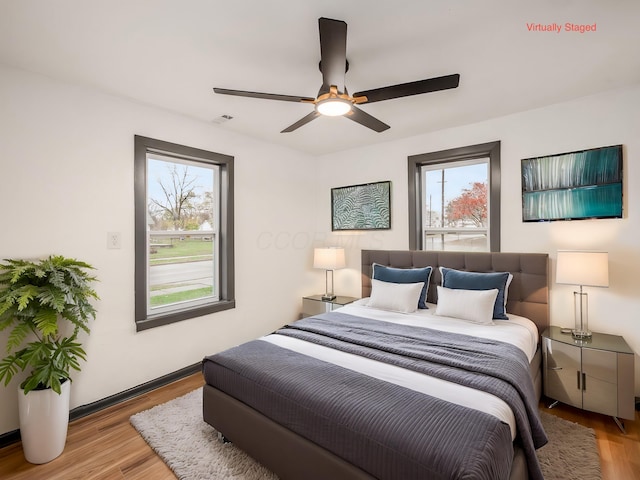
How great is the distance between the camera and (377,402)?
4.95 ft

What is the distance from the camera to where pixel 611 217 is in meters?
2.60

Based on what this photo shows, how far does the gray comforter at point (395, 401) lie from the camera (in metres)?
1.24

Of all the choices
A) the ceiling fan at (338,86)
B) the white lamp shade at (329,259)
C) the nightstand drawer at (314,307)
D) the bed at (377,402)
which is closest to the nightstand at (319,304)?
the nightstand drawer at (314,307)

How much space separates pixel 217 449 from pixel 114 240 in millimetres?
1819

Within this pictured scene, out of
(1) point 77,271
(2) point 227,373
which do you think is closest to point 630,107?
(2) point 227,373

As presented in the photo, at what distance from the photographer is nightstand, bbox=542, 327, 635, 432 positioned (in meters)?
2.25

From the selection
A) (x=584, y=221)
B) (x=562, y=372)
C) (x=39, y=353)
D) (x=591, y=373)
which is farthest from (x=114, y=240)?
(x=584, y=221)

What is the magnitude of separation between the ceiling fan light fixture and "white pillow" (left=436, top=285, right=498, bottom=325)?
6.26 feet

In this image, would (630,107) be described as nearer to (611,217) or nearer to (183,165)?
(611,217)

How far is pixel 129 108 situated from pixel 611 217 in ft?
13.7

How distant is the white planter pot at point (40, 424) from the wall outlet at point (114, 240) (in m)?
1.11

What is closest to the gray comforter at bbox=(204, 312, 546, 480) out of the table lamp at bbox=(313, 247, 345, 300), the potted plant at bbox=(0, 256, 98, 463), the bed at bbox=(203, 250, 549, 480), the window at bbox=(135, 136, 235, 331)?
the bed at bbox=(203, 250, 549, 480)

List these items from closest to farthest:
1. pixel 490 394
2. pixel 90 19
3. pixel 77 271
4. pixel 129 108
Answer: pixel 490 394 < pixel 90 19 < pixel 77 271 < pixel 129 108

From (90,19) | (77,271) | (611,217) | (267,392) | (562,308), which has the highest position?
(90,19)
